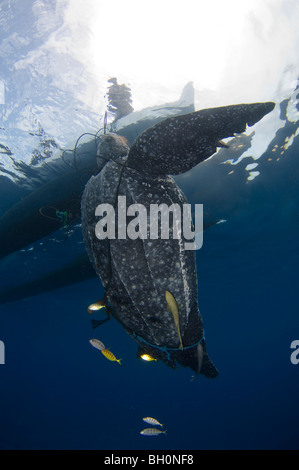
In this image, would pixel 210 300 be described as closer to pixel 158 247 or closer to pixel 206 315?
pixel 206 315

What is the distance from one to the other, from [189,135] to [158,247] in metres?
1.12

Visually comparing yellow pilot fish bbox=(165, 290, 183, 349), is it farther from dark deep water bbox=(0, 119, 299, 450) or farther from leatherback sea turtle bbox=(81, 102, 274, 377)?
dark deep water bbox=(0, 119, 299, 450)

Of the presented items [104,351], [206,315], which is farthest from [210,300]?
[104,351]

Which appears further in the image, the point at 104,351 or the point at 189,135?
the point at 104,351

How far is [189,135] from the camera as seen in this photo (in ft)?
7.45

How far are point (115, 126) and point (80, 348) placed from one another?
79073mm

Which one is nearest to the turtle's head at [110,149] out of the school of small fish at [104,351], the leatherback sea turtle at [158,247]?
the leatherback sea turtle at [158,247]

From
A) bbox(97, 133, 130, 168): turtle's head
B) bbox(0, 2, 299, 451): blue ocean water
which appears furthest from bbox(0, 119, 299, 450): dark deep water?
bbox(97, 133, 130, 168): turtle's head

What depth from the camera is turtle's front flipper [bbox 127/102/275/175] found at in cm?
218

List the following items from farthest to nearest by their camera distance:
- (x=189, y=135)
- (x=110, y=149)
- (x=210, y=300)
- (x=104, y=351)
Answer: (x=210, y=300) < (x=104, y=351) < (x=110, y=149) < (x=189, y=135)

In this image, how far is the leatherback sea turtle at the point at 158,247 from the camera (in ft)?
7.47

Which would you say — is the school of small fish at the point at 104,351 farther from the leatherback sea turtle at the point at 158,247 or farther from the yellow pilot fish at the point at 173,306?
the yellow pilot fish at the point at 173,306

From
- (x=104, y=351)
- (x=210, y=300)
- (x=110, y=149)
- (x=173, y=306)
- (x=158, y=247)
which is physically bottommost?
(x=173, y=306)

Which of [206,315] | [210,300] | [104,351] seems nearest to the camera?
[104,351]
